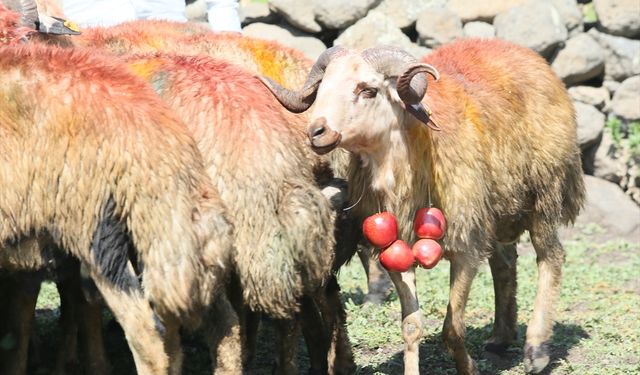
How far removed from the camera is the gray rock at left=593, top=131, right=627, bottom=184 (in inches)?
447

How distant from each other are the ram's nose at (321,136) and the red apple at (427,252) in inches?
30.4

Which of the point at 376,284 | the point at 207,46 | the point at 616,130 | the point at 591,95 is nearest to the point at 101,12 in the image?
→ the point at 207,46

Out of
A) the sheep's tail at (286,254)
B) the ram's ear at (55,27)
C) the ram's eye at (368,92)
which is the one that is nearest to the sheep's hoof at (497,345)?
the sheep's tail at (286,254)

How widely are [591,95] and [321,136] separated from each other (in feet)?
21.5

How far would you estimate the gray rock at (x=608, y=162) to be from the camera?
1134 centimetres

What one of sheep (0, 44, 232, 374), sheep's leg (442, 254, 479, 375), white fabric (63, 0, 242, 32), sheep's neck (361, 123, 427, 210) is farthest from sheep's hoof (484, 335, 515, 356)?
white fabric (63, 0, 242, 32)

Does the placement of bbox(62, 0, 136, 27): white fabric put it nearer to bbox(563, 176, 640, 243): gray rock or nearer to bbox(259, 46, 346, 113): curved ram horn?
bbox(259, 46, 346, 113): curved ram horn

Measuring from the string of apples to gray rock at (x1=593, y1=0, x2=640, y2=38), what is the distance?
245 inches

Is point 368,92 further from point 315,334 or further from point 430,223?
point 315,334

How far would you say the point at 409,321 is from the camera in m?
6.11

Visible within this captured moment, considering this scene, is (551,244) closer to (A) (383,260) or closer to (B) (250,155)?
(A) (383,260)

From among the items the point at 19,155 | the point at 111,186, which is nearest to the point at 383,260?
the point at 111,186

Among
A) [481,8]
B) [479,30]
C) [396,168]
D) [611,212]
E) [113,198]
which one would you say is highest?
[481,8]

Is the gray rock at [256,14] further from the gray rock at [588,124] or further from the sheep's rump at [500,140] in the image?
the sheep's rump at [500,140]
